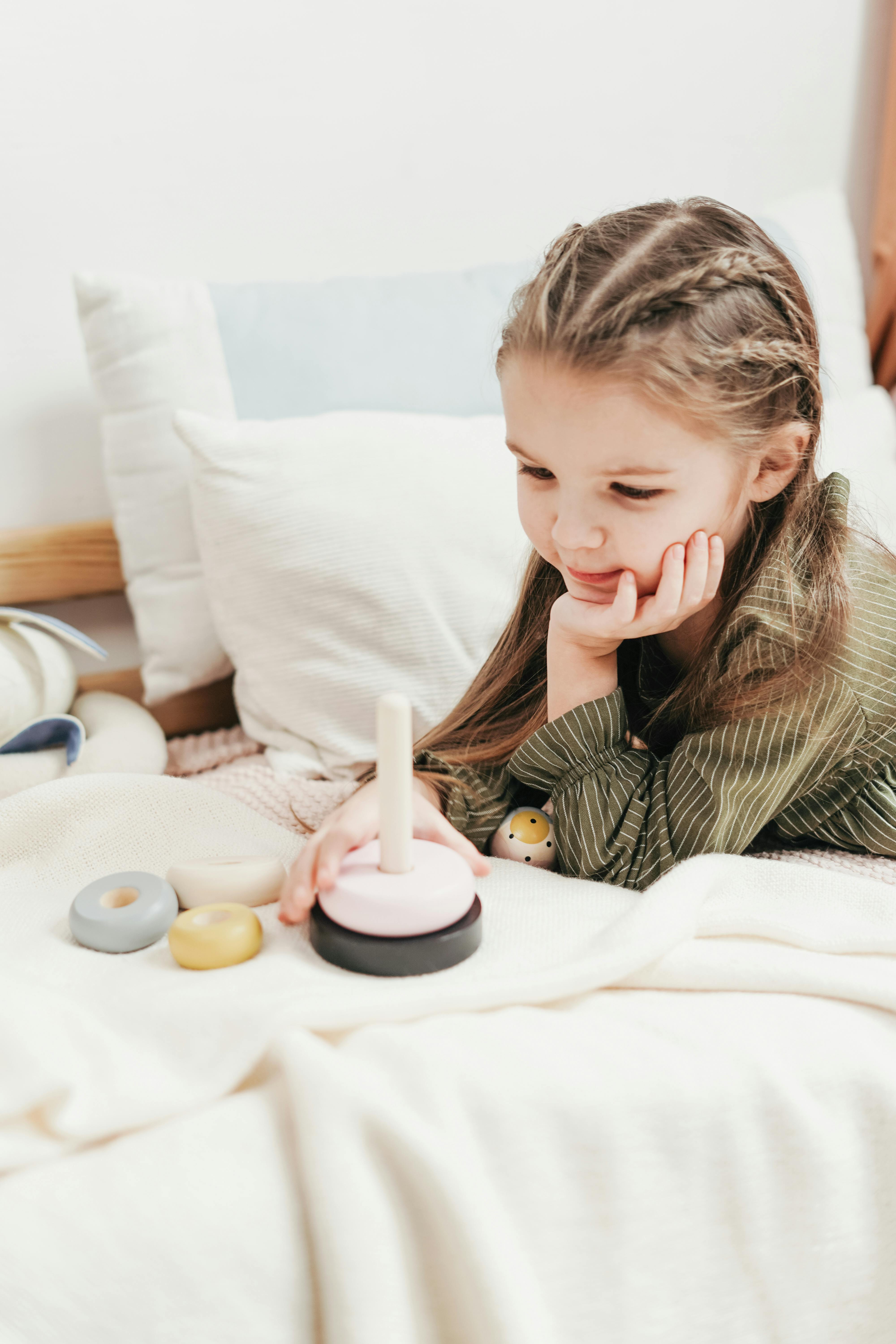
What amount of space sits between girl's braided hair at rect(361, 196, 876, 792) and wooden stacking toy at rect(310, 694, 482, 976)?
0.87ft

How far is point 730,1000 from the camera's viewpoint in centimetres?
60

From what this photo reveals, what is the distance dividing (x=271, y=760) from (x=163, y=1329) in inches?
26.3

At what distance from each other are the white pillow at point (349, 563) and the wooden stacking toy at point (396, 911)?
443 millimetres

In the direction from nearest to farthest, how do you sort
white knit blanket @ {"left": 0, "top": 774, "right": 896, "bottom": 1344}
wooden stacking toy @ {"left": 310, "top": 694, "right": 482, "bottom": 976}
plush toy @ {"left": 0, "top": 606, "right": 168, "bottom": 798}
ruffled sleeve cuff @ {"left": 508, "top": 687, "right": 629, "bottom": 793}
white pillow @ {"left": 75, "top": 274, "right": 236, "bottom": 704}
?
white knit blanket @ {"left": 0, "top": 774, "right": 896, "bottom": 1344} < wooden stacking toy @ {"left": 310, "top": 694, "right": 482, "bottom": 976} < ruffled sleeve cuff @ {"left": 508, "top": 687, "right": 629, "bottom": 793} < plush toy @ {"left": 0, "top": 606, "right": 168, "bottom": 798} < white pillow @ {"left": 75, "top": 274, "right": 236, "bottom": 704}

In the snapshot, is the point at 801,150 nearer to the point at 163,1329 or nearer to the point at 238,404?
the point at 238,404

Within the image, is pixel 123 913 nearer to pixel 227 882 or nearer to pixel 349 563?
pixel 227 882

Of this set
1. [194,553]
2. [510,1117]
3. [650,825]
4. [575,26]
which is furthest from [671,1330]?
[575,26]

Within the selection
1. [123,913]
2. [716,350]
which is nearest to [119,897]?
[123,913]

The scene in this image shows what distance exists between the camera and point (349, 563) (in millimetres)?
1039

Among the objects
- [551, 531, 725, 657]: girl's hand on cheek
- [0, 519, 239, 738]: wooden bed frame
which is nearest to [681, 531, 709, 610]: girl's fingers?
[551, 531, 725, 657]: girl's hand on cheek

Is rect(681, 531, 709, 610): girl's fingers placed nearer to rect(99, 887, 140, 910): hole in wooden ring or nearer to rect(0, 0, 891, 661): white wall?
rect(99, 887, 140, 910): hole in wooden ring

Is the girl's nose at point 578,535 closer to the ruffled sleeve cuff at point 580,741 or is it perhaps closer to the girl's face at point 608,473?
the girl's face at point 608,473

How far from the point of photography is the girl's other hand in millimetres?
642

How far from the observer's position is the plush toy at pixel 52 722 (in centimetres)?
100
